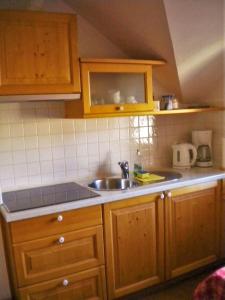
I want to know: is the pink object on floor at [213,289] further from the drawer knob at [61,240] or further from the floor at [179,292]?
the floor at [179,292]

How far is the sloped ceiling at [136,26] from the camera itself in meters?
1.94

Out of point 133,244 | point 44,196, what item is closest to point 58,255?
point 44,196

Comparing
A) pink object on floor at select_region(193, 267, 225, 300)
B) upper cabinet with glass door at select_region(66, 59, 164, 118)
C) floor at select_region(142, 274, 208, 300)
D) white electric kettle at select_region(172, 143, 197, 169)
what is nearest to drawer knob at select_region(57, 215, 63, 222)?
upper cabinet with glass door at select_region(66, 59, 164, 118)

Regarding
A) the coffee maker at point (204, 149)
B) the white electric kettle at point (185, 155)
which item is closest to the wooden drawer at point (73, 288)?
the white electric kettle at point (185, 155)

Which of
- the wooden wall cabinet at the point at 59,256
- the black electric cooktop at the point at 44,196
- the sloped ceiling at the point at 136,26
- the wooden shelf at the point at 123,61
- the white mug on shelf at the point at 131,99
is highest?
the sloped ceiling at the point at 136,26

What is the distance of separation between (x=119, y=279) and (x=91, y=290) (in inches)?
8.5

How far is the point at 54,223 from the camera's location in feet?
5.74

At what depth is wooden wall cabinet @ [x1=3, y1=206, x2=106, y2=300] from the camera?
5.55 feet

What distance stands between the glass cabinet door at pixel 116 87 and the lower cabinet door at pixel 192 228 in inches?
28.8

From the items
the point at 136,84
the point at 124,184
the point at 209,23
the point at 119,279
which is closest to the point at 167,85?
the point at 136,84

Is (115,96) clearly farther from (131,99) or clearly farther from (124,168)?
(124,168)

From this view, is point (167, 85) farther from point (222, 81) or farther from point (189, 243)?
point (189, 243)

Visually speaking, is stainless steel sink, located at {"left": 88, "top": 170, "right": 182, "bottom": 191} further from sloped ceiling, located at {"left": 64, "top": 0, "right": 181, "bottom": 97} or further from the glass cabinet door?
sloped ceiling, located at {"left": 64, "top": 0, "right": 181, "bottom": 97}

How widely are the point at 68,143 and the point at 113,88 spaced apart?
1.81 feet
